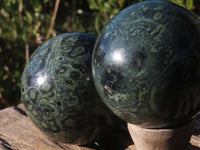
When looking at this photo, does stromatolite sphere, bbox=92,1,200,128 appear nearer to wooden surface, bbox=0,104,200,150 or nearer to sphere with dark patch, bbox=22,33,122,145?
sphere with dark patch, bbox=22,33,122,145

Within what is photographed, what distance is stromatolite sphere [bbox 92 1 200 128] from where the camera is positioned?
Answer: 3.83 ft

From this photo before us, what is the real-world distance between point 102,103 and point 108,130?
0.23 meters

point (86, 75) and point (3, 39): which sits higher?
point (86, 75)

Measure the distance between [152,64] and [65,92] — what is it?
0.50 metres

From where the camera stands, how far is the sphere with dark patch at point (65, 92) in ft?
4.75

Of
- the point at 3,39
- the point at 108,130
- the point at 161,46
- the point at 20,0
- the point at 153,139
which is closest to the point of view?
the point at 161,46

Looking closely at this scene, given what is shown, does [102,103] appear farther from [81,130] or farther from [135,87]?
[135,87]

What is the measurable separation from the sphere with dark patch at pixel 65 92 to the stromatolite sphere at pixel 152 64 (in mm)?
175

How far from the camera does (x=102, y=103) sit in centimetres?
150

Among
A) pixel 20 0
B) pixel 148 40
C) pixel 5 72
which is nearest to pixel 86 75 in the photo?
pixel 148 40

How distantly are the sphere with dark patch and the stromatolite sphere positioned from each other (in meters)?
0.17

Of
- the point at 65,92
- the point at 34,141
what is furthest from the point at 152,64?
the point at 34,141

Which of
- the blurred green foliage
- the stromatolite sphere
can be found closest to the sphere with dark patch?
the stromatolite sphere

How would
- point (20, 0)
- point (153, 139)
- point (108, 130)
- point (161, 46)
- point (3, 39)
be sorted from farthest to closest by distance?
point (3, 39)
point (20, 0)
point (108, 130)
point (153, 139)
point (161, 46)
